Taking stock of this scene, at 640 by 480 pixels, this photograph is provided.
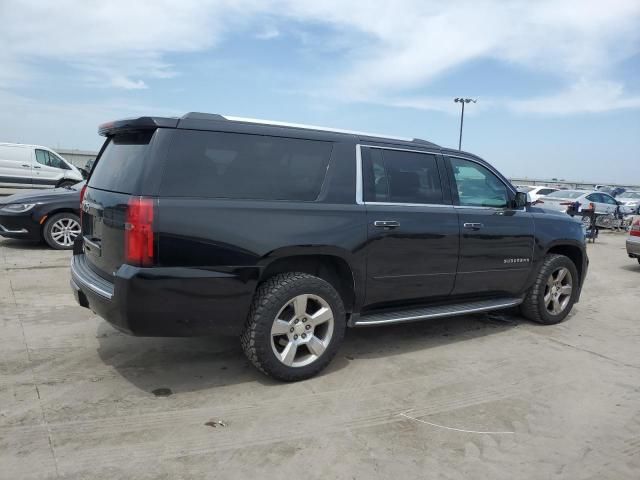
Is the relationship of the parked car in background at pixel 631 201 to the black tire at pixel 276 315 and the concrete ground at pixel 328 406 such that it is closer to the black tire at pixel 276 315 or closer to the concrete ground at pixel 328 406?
the concrete ground at pixel 328 406

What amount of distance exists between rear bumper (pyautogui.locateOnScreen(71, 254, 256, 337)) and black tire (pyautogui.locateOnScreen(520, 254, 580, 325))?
11.0ft

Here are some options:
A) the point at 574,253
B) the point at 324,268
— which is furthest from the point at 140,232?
the point at 574,253

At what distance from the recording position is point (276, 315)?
3787 millimetres

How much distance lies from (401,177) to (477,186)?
1.01 metres

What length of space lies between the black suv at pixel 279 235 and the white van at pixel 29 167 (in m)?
14.9

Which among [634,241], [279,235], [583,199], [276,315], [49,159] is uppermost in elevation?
[49,159]

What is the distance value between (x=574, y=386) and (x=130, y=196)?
349 cm

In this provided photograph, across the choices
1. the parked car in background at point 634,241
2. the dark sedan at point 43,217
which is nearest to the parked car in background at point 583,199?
the parked car in background at point 634,241

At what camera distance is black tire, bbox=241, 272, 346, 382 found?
3742mm

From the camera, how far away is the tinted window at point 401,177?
4.36 meters

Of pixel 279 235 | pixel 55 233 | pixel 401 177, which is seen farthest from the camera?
pixel 55 233

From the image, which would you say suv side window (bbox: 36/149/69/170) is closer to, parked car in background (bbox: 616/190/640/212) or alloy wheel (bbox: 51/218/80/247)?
alloy wheel (bbox: 51/218/80/247)

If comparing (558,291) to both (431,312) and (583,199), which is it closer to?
(431,312)

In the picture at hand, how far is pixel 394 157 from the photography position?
15.0 ft
